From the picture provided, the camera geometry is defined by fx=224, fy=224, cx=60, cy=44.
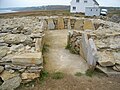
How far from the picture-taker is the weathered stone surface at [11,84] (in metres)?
6.05

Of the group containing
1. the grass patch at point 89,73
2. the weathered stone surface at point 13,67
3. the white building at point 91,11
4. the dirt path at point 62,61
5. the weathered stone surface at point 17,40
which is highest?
the weathered stone surface at point 17,40

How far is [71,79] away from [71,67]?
121 cm

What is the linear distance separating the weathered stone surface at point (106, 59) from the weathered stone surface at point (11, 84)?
109 inches

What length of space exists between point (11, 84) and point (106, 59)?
3.29 m

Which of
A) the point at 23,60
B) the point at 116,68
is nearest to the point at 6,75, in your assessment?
the point at 23,60

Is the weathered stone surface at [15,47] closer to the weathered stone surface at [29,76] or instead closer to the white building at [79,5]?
the weathered stone surface at [29,76]

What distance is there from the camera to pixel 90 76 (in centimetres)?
726

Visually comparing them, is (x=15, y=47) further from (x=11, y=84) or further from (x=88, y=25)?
(x=88, y=25)

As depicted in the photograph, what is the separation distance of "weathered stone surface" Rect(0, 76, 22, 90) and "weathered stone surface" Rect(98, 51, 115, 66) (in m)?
2.78

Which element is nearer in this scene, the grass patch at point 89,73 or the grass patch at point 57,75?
the grass patch at point 57,75

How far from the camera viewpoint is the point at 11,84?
6125 mm

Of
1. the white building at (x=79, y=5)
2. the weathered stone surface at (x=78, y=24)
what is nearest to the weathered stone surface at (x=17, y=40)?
the weathered stone surface at (x=78, y=24)

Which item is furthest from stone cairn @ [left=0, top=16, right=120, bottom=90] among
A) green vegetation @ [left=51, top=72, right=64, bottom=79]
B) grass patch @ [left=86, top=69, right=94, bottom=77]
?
green vegetation @ [left=51, top=72, right=64, bottom=79]

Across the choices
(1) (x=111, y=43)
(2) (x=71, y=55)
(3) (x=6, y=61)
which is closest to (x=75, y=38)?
(2) (x=71, y=55)
